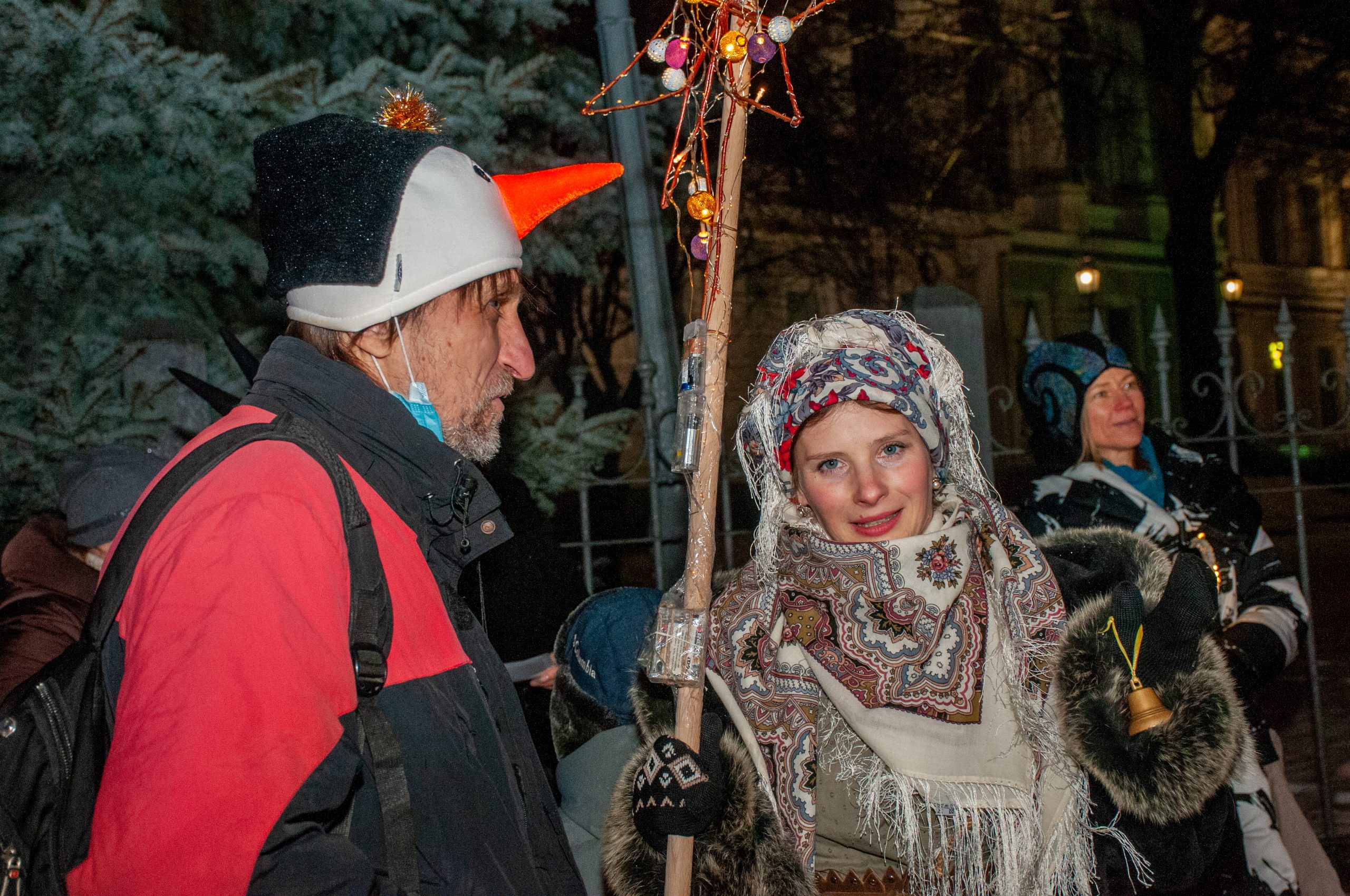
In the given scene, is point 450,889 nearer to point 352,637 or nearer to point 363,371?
point 352,637

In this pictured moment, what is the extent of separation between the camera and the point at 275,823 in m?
1.26

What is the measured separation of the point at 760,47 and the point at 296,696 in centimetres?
137

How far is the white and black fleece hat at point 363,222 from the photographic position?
1.71 m

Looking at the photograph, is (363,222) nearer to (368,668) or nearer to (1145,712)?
(368,668)

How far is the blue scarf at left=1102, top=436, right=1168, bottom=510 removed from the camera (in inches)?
149

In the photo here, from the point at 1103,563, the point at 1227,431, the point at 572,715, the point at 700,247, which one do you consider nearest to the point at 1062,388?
the point at 1103,563

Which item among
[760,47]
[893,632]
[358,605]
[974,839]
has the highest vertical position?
[760,47]

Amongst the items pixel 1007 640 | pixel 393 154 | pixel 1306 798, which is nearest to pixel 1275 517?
pixel 1306 798

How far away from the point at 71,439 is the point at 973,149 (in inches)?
622

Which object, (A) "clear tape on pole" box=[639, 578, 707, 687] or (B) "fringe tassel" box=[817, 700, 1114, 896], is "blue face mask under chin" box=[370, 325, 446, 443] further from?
(B) "fringe tassel" box=[817, 700, 1114, 896]

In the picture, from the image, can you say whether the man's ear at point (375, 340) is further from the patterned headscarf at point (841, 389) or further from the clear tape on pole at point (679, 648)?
the patterned headscarf at point (841, 389)

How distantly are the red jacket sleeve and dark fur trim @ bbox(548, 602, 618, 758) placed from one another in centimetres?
158

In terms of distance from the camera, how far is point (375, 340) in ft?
5.79

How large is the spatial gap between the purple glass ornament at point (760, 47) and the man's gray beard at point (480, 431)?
751 millimetres
